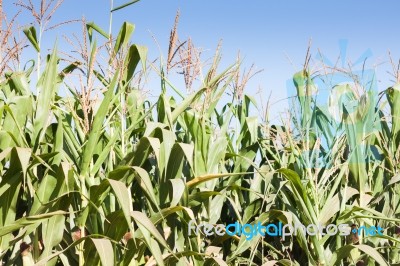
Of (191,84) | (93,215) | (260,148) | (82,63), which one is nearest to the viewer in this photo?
(93,215)

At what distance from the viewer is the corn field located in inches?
84.1

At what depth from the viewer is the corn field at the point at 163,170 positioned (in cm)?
214

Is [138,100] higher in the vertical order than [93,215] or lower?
higher

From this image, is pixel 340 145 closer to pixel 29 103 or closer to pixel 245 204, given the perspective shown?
pixel 245 204

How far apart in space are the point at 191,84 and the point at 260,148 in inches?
21.3

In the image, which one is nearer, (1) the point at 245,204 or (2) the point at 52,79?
(2) the point at 52,79

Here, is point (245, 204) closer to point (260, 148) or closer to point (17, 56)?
point (260, 148)

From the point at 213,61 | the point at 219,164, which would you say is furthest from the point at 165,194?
the point at 213,61

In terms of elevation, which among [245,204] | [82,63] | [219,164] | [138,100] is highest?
[82,63]

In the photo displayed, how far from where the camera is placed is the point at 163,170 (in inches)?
89.1

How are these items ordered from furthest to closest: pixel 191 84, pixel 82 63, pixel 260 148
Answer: pixel 260 148 < pixel 191 84 < pixel 82 63

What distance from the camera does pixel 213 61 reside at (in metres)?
2.61

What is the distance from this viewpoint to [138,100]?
8.96 feet

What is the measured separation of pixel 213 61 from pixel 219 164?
0.48m
